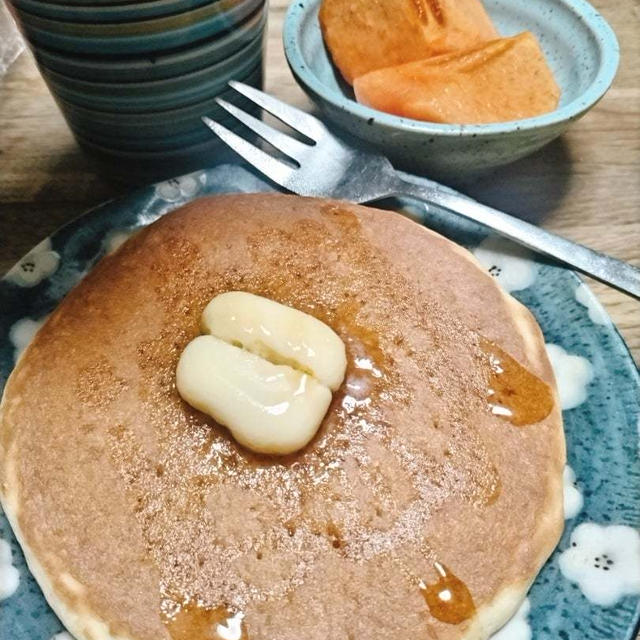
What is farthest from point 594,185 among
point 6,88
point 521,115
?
point 6,88

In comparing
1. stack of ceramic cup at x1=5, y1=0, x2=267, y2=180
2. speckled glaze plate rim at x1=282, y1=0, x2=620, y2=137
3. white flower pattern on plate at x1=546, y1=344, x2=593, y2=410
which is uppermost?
stack of ceramic cup at x1=5, y1=0, x2=267, y2=180

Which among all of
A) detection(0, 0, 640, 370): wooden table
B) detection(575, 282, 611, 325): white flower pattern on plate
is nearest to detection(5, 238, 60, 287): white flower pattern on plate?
detection(0, 0, 640, 370): wooden table

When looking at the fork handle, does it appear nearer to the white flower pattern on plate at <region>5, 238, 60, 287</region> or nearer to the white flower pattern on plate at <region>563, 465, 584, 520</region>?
the white flower pattern on plate at <region>563, 465, 584, 520</region>

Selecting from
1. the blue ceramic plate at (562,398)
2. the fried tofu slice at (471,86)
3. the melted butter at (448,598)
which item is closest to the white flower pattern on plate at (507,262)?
the blue ceramic plate at (562,398)

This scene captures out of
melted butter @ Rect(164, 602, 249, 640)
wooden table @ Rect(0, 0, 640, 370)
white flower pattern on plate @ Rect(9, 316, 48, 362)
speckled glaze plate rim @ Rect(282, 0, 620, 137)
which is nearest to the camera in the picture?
melted butter @ Rect(164, 602, 249, 640)

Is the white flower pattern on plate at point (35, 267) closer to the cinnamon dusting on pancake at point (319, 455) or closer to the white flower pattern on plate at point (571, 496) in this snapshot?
the cinnamon dusting on pancake at point (319, 455)
